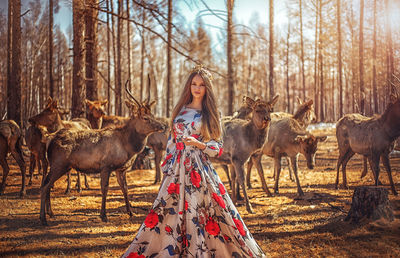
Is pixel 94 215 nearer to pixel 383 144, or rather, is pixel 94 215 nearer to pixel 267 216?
pixel 267 216

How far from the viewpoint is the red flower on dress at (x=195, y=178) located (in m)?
3.38

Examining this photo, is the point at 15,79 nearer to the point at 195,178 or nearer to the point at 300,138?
the point at 195,178

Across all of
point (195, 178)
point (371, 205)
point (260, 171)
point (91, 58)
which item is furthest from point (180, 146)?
point (91, 58)

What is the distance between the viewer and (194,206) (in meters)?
3.34

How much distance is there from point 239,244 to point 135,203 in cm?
421

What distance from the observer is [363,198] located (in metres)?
4.52

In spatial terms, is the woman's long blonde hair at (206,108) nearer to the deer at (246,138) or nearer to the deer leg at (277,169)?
the deer at (246,138)

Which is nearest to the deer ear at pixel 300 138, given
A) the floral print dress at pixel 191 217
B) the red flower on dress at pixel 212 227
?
the floral print dress at pixel 191 217

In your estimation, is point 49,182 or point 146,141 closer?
point 49,182

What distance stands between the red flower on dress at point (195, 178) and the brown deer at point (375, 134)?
4102mm

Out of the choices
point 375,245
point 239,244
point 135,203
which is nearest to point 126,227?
point 135,203

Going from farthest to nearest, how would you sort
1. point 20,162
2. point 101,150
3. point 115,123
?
point 115,123, point 20,162, point 101,150

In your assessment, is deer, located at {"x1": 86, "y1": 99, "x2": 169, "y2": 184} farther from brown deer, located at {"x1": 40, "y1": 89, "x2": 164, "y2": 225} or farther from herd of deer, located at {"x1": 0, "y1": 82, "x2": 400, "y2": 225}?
brown deer, located at {"x1": 40, "y1": 89, "x2": 164, "y2": 225}

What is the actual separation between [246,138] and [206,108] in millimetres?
3146
